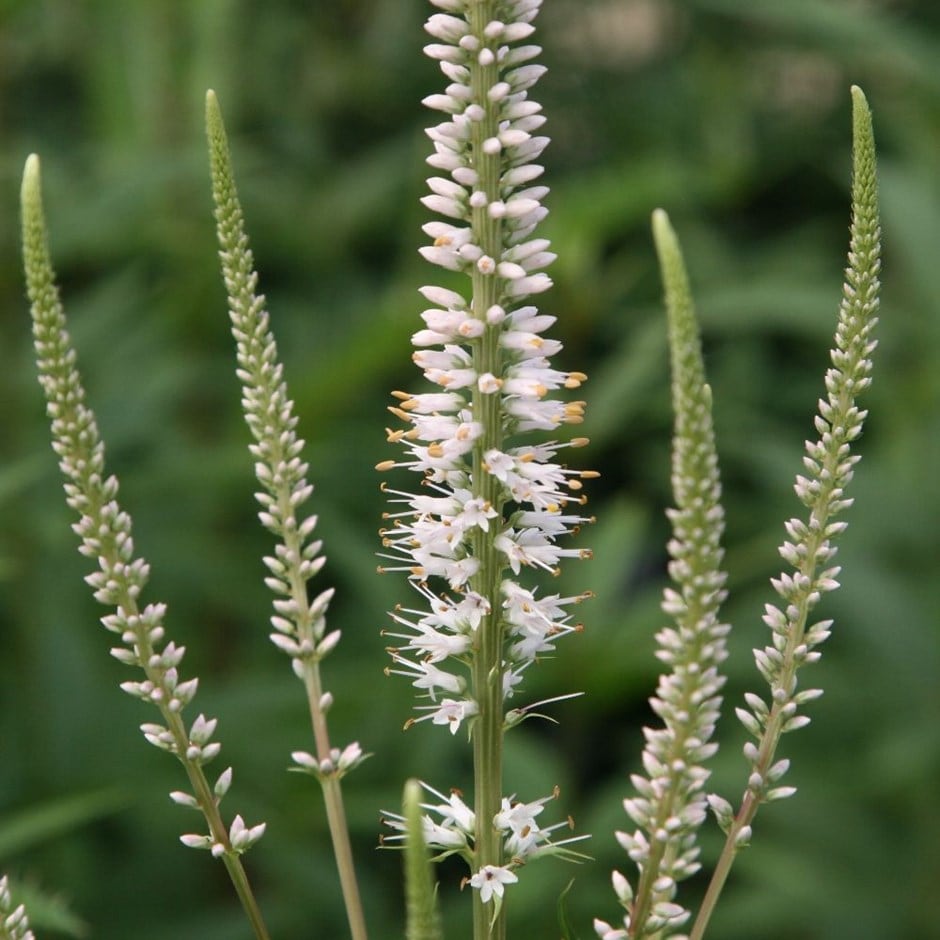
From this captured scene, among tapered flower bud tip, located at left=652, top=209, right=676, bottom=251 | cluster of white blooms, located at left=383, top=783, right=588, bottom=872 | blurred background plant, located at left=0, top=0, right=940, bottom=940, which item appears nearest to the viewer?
tapered flower bud tip, located at left=652, top=209, right=676, bottom=251

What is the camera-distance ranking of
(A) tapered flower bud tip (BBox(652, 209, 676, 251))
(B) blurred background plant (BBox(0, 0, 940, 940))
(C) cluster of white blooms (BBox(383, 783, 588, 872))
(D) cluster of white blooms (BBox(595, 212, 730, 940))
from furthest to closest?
(B) blurred background plant (BBox(0, 0, 940, 940)) → (C) cluster of white blooms (BBox(383, 783, 588, 872)) → (A) tapered flower bud tip (BBox(652, 209, 676, 251)) → (D) cluster of white blooms (BBox(595, 212, 730, 940))

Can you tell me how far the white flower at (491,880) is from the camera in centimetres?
187

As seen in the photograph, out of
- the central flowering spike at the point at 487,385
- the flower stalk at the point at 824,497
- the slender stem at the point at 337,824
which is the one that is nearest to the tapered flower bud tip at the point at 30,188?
the central flowering spike at the point at 487,385

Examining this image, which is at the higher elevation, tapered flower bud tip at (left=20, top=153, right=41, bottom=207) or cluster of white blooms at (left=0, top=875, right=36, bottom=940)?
tapered flower bud tip at (left=20, top=153, right=41, bottom=207)

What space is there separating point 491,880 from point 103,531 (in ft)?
2.24

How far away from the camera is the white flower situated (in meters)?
1.87

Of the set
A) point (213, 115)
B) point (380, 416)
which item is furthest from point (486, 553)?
point (380, 416)

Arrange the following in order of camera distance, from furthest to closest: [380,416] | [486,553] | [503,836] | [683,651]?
[380,416], [503,836], [486,553], [683,651]

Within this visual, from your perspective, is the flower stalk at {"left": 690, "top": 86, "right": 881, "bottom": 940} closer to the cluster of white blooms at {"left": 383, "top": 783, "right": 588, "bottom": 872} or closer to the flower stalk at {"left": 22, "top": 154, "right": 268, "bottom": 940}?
the cluster of white blooms at {"left": 383, "top": 783, "right": 588, "bottom": 872}

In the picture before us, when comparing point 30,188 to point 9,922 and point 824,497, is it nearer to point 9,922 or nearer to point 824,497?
point 9,922

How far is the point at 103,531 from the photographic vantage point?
1.85 meters

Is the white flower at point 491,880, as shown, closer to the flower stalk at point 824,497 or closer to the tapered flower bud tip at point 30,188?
the flower stalk at point 824,497

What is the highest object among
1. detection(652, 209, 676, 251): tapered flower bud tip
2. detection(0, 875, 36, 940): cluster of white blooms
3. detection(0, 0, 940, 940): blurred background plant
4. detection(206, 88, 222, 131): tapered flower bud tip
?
detection(652, 209, 676, 251): tapered flower bud tip

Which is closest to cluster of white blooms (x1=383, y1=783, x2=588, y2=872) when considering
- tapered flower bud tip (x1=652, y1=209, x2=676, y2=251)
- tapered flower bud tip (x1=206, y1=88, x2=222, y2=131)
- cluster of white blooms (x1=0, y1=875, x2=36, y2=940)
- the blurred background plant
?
cluster of white blooms (x1=0, y1=875, x2=36, y2=940)
